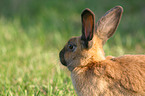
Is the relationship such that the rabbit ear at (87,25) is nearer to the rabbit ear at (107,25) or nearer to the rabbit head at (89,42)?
the rabbit head at (89,42)

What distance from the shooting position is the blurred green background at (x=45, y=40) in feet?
13.6

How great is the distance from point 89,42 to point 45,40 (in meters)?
3.33

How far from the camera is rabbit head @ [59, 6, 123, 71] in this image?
133 inches

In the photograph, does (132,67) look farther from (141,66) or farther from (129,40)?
(129,40)

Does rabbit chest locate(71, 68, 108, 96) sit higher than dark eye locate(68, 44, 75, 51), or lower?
lower

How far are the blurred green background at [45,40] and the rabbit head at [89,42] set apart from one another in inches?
18.7

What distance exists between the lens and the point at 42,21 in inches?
316

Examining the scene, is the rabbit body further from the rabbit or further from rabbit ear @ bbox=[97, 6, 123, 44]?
rabbit ear @ bbox=[97, 6, 123, 44]

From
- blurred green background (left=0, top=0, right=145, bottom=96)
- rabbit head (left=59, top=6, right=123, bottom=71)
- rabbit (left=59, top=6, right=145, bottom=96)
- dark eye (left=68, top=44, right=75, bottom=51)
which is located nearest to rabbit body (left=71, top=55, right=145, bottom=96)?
rabbit (left=59, top=6, right=145, bottom=96)

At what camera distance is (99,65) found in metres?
3.44

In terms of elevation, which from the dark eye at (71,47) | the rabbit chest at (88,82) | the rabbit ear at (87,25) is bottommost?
the rabbit chest at (88,82)

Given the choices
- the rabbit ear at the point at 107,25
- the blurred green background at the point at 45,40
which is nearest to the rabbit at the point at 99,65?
the rabbit ear at the point at 107,25

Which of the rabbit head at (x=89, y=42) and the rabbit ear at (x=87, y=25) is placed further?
the rabbit head at (x=89, y=42)

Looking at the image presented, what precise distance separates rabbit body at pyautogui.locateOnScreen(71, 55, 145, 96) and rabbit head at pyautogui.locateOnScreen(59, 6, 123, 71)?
0.46ft
